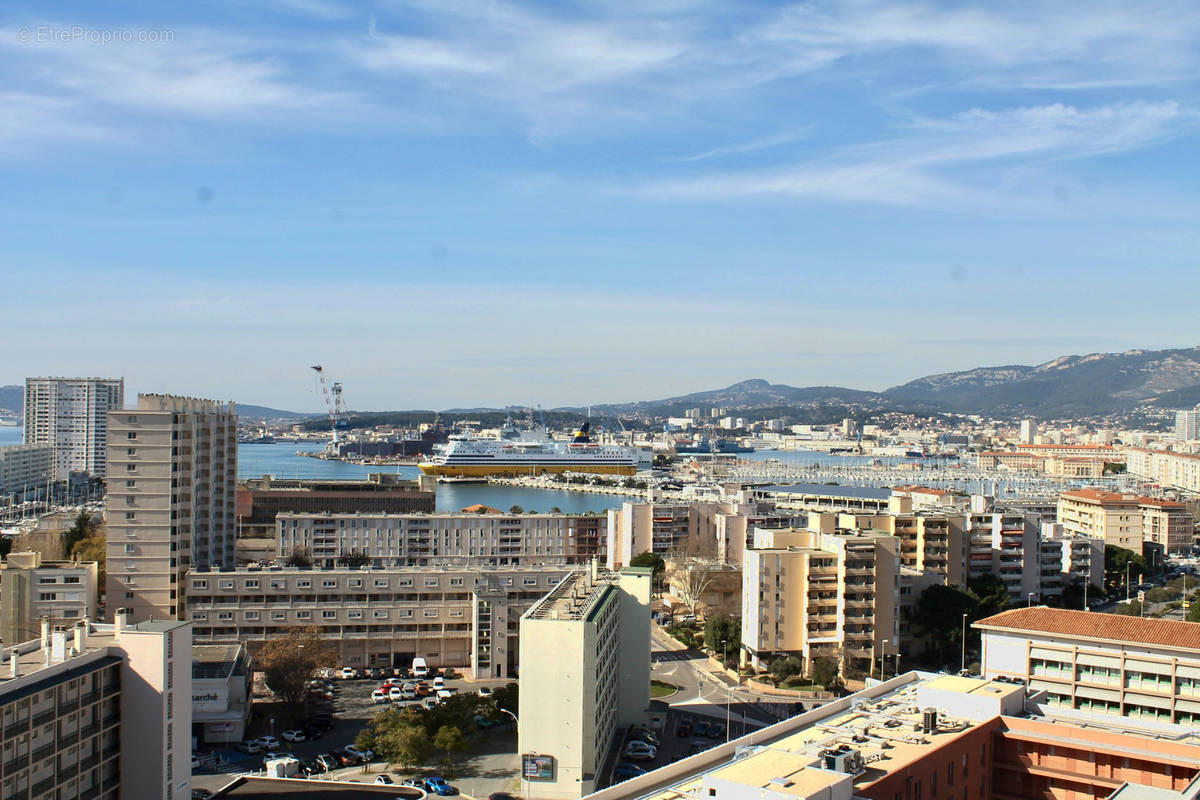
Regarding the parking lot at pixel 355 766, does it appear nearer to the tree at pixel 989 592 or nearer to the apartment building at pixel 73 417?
the tree at pixel 989 592

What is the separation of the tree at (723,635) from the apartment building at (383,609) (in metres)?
1.22

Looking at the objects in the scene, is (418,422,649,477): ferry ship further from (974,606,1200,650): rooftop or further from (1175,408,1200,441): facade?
(1175,408,1200,441): facade

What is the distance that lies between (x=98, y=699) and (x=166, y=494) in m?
4.06

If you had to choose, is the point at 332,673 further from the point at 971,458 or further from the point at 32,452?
the point at 971,458

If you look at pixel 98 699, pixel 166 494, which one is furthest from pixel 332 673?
pixel 98 699

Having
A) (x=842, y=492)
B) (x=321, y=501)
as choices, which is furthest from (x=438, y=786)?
(x=842, y=492)

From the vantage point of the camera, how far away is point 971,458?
145 ft

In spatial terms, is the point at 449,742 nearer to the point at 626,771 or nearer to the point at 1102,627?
the point at 626,771

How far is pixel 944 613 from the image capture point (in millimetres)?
7895

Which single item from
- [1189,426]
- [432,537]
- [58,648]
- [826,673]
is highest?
[1189,426]

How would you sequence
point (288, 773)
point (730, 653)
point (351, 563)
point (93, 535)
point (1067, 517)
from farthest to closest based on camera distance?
point (1067, 517) < point (93, 535) < point (351, 563) < point (730, 653) < point (288, 773)

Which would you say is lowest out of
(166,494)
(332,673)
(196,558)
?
(332,673)

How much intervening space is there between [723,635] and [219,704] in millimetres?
3695

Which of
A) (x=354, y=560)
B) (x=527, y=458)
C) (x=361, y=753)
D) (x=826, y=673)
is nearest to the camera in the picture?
Result: (x=361, y=753)
